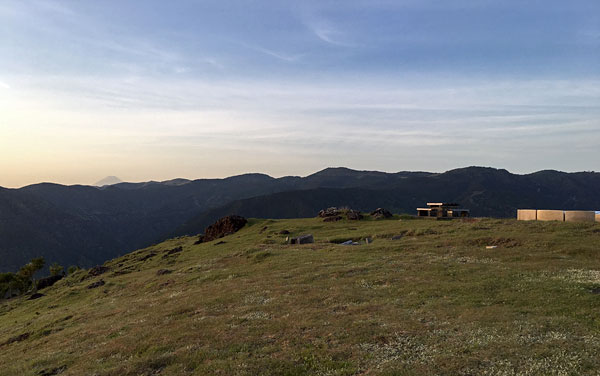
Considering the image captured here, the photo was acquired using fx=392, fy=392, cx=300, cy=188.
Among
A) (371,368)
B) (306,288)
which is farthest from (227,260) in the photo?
(371,368)

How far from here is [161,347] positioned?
2067 centimetres

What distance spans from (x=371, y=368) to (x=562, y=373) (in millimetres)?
6440

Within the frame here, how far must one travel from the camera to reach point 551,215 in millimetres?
58438

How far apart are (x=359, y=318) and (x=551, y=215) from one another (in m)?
50.4

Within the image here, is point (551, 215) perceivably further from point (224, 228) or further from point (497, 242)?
point (224, 228)

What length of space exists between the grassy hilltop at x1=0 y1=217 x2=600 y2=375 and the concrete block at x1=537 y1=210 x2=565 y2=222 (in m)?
11.1

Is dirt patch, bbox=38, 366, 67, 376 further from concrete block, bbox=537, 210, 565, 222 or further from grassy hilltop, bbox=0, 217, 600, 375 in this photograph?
concrete block, bbox=537, 210, 565, 222

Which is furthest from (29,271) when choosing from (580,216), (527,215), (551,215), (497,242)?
(580,216)

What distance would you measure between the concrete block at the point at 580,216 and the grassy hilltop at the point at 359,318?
8.74 m

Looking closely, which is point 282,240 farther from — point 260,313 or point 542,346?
point 542,346

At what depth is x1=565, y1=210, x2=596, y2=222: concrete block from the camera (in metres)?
52.6

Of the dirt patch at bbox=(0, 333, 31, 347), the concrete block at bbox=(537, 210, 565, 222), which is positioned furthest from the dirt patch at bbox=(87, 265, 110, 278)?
the concrete block at bbox=(537, 210, 565, 222)

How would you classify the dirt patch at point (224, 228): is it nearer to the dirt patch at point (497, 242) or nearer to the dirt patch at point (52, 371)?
the dirt patch at point (497, 242)

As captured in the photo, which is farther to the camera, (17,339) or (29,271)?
(29,271)
